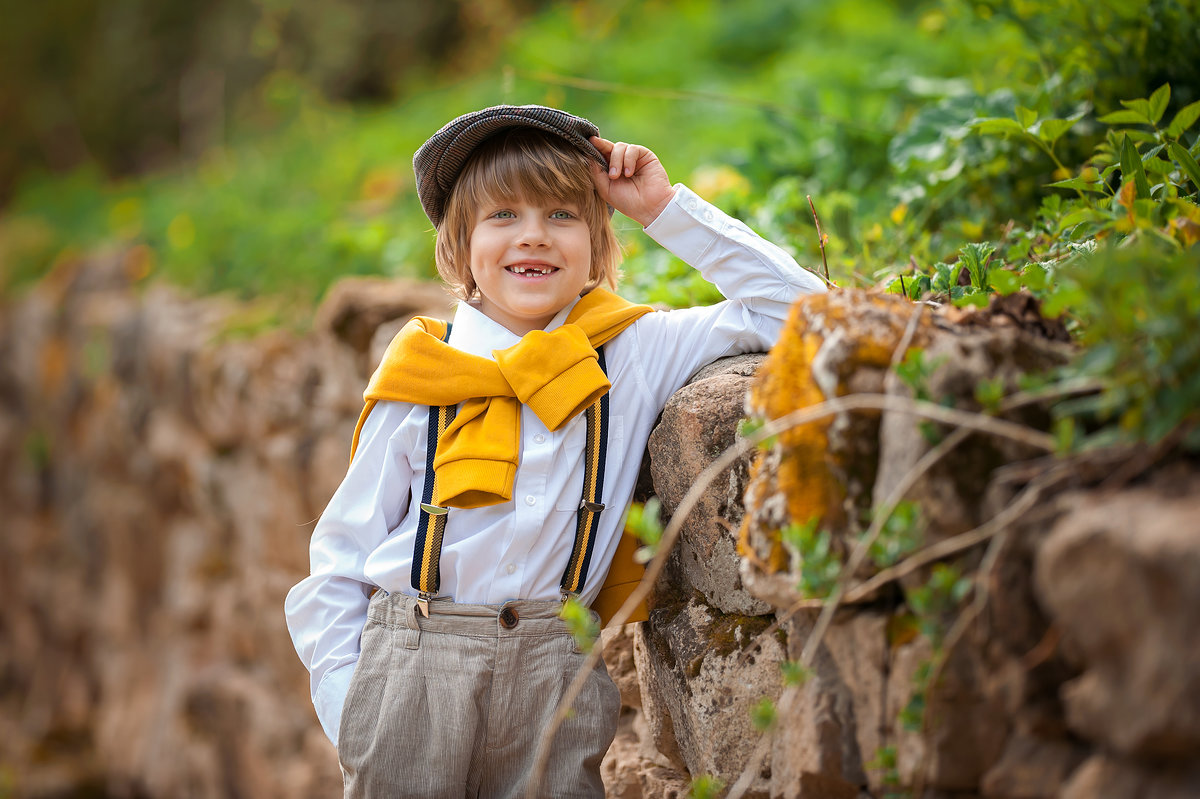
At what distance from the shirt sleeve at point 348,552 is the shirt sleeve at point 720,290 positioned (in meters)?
0.47

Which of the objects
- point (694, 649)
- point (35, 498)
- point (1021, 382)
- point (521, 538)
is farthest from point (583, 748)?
point (35, 498)

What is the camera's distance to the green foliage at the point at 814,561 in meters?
1.04

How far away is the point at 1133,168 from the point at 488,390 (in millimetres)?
1159

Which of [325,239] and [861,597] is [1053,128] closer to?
[861,597]

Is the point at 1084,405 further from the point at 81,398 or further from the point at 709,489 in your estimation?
the point at 81,398

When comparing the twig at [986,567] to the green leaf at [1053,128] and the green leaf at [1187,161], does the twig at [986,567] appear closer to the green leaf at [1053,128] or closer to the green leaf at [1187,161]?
the green leaf at [1187,161]

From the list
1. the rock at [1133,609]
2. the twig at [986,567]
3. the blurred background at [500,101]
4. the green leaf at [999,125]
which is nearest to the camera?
the rock at [1133,609]

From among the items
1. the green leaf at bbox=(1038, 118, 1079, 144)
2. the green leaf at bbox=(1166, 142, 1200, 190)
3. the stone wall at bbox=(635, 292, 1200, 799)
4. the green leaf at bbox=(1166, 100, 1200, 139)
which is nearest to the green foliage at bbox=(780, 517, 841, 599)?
the stone wall at bbox=(635, 292, 1200, 799)

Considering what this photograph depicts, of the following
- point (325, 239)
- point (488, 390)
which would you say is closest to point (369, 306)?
point (488, 390)

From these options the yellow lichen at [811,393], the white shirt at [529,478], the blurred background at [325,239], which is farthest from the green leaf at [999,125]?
the yellow lichen at [811,393]

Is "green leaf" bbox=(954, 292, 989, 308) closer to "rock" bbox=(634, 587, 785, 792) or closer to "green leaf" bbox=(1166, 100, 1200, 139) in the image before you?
"rock" bbox=(634, 587, 785, 792)

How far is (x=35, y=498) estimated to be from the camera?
660 centimetres

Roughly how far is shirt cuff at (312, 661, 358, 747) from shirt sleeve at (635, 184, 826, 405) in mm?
714

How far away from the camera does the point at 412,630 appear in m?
1.50
